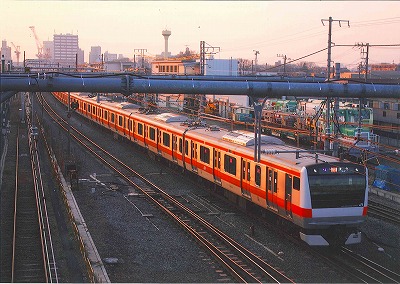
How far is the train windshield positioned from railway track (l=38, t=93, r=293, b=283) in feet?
6.25

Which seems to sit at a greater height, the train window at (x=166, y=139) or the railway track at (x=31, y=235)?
the train window at (x=166, y=139)

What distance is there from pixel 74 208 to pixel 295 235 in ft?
22.4

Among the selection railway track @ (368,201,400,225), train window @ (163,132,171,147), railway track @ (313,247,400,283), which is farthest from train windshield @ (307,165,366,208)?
train window @ (163,132,171,147)

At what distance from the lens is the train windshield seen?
41.7 ft

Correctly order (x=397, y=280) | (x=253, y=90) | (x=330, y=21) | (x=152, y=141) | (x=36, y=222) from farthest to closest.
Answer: (x=152, y=141)
(x=330, y=21)
(x=36, y=222)
(x=253, y=90)
(x=397, y=280)

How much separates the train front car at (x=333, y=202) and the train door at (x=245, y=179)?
111 inches

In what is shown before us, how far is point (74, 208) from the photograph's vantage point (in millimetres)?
17219

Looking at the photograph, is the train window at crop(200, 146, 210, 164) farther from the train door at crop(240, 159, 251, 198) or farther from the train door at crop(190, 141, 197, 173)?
the train door at crop(240, 159, 251, 198)

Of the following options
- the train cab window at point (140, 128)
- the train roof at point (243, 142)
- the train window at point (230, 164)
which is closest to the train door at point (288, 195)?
the train roof at point (243, 142)

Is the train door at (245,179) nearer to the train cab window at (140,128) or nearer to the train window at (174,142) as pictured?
the train window at (174,142)

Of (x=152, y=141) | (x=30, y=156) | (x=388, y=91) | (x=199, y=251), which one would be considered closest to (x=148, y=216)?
(x=199, y=251)

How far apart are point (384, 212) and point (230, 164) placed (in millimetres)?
5004

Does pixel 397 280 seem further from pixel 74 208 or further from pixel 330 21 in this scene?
pixel 330 21

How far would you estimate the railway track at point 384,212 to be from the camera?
16.5 meters
